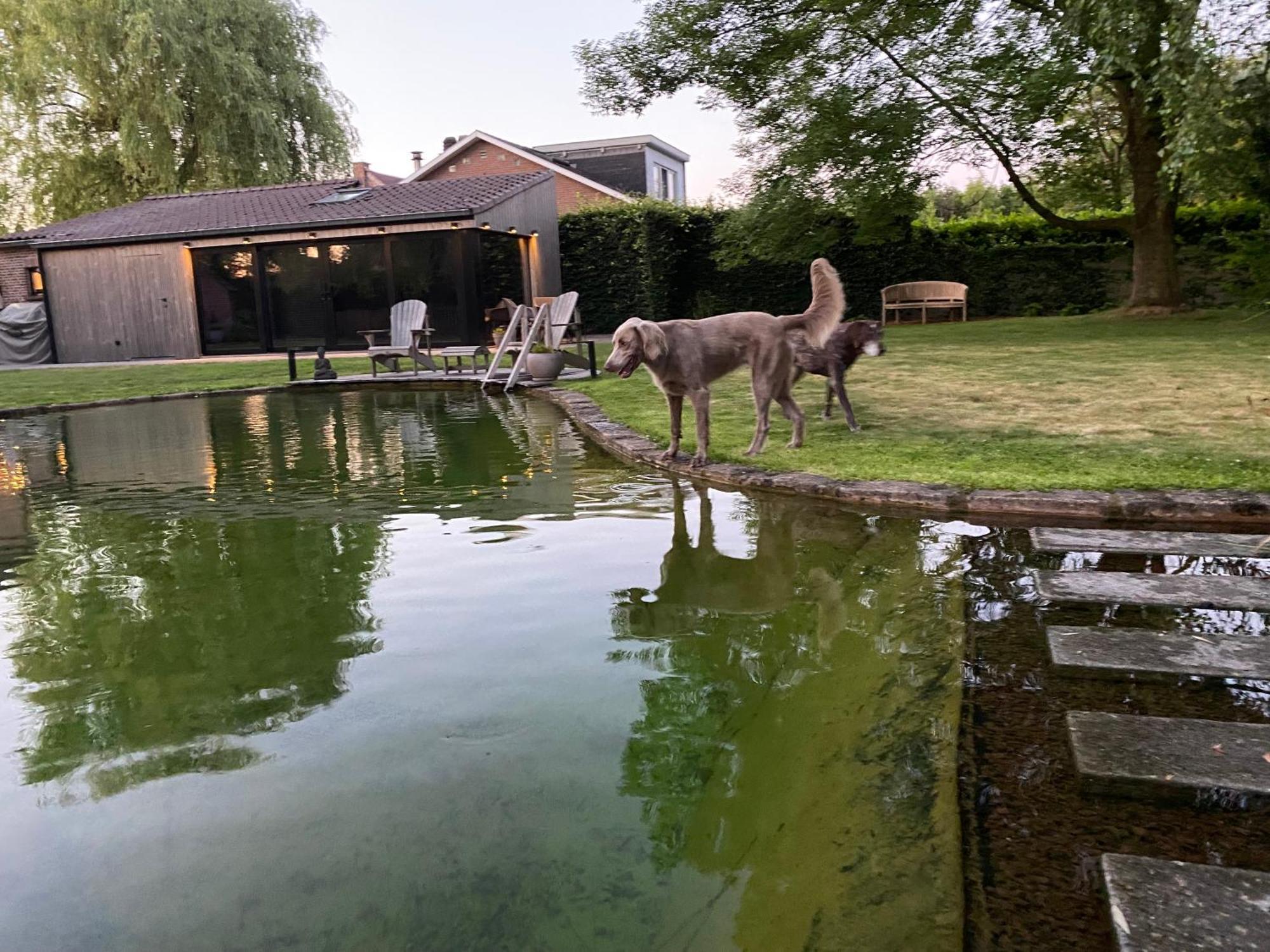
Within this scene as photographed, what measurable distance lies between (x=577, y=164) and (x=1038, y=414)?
2672cm

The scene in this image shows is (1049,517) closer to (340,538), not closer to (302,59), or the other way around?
(340,538)

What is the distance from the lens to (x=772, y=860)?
183 cm

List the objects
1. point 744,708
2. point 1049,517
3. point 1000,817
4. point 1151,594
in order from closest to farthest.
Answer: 1. point 1000,817
2. point 744,708
3. point 1151,594
4. point 1049,517

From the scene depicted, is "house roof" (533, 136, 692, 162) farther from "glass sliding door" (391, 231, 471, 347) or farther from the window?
"glass sliding door" (391, 231, 471, 347)

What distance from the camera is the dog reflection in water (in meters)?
3.19

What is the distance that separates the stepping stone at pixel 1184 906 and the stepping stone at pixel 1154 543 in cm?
225

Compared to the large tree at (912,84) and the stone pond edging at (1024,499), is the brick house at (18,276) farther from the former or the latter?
the stone pond edging at (1024,499)

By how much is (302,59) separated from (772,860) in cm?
3063

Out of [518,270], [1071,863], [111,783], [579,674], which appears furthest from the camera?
[518,270]

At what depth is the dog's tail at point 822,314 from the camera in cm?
573

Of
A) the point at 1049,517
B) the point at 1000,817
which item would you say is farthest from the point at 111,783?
the point at 1049,517

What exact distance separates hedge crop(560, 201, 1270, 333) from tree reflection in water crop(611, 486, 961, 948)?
14062 millimetres

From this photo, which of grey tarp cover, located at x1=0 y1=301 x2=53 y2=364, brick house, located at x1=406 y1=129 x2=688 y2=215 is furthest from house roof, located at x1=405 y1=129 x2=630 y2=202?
grey tarp cover, located at x1=0 y1=301 x2=53 y2=364

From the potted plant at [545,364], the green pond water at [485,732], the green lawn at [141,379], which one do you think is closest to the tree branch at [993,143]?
the potted plant at [545,364]
